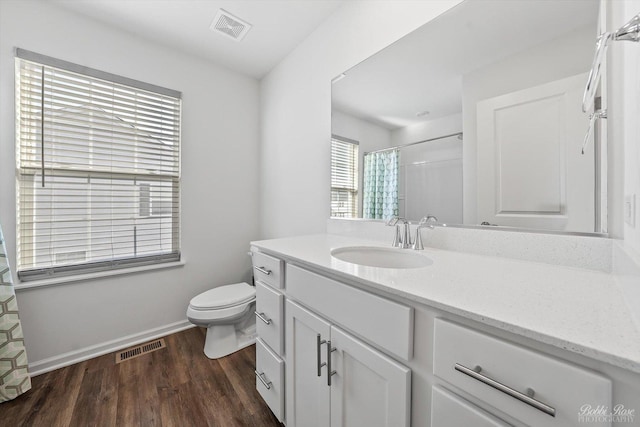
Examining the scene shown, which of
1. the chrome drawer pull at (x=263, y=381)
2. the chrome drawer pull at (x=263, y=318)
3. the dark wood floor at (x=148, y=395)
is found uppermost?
the chrome drawer pull at (x=263, y=318)

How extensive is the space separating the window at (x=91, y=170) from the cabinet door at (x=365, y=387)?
6.20 ft

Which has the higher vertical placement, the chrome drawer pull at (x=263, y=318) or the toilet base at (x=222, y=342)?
the chrome drawer pull at (x=263, y=318)

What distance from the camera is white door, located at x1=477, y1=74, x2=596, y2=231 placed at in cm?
83

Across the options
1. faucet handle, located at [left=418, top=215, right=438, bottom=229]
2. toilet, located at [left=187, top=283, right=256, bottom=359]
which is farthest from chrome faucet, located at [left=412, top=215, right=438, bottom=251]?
toilet, located at [left=187, top=283, right=256, bottom=359]

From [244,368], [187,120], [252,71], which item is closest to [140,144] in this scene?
[187,120]

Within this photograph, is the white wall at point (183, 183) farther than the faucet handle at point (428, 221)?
Yes

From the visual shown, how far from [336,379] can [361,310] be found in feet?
0.97

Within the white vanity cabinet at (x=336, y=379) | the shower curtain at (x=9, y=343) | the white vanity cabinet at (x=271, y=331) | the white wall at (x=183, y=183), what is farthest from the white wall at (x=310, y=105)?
the shower curtain at (x=9, y=343)

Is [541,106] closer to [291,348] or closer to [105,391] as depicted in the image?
[291,348]

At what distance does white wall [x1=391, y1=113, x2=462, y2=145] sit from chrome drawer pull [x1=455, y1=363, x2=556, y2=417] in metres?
0.98

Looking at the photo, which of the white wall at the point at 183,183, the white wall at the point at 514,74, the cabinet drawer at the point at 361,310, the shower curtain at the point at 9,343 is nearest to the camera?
the cabinet drawer at the point at 361,310

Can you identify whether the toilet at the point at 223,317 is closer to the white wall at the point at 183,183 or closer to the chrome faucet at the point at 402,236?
the white wall at the point at 183,183

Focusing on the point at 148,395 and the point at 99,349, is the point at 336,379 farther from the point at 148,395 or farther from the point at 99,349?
the point at 99,349

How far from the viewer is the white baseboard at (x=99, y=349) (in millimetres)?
1615
